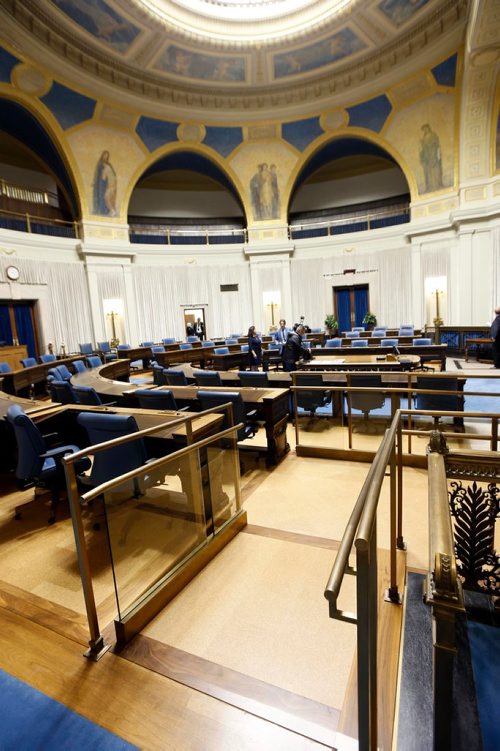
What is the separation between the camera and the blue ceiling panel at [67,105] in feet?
43.2

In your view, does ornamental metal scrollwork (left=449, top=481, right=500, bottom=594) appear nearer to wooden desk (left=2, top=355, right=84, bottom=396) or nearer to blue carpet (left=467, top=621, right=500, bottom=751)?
blue carpet (left=467, top=621, right=500, bottom=751)

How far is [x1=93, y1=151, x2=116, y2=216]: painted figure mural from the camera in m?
15.1

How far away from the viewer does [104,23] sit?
1200cm

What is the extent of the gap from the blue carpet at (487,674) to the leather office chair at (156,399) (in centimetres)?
335

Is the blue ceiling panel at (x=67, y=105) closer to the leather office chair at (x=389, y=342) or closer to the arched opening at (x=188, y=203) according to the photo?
the arched opening at (x=188, y=203)

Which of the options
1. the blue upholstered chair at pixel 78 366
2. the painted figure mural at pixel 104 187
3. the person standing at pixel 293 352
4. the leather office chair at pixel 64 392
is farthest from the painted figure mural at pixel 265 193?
the leather office chair at pixel 64 392

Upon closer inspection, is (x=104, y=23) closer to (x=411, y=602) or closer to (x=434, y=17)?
(x=434, y=17)

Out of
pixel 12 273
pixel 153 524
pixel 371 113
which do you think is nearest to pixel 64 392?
pixel 153 524

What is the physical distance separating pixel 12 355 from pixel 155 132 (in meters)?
11.5

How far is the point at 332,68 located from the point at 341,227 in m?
6.00

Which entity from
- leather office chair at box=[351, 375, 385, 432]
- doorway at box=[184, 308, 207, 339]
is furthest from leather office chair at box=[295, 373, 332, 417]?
doorway at box=[184, 308, 207, 339]

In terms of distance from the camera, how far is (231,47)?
13945 millimetres

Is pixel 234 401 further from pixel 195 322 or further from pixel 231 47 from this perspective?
pixel 231 47

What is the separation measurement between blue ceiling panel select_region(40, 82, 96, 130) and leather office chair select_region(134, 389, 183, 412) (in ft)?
45.8
